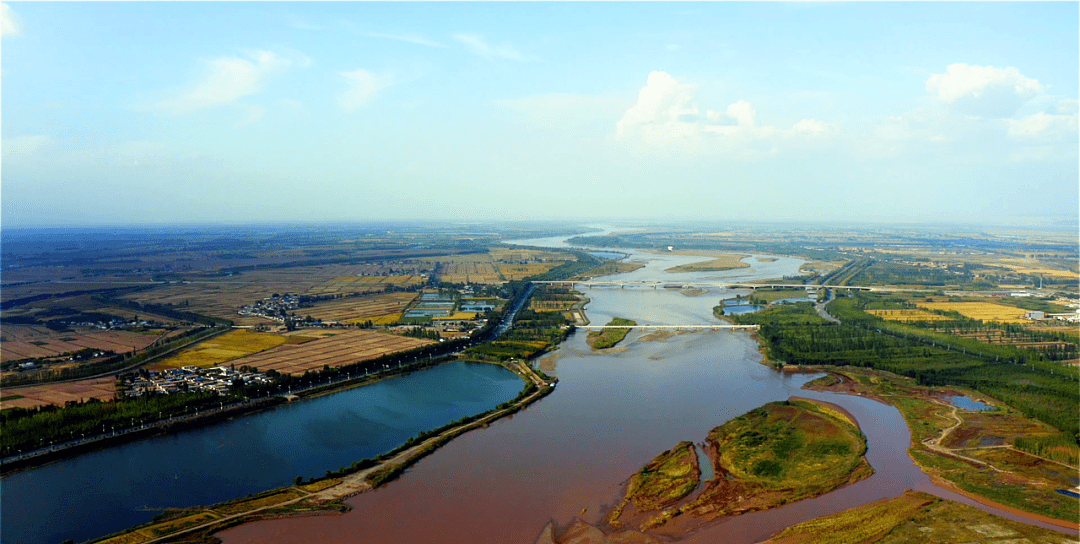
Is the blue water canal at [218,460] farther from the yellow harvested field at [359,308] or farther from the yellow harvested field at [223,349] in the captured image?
the yellow harvested field at [359,308]

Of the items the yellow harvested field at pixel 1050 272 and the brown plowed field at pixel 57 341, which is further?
the yellow harvested field at pixel 1050 272

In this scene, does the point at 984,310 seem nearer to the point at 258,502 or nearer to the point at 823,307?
the point at 823,307

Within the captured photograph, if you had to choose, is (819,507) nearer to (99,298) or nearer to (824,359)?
(824,359)

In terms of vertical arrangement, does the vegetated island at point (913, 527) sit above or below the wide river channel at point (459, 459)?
below

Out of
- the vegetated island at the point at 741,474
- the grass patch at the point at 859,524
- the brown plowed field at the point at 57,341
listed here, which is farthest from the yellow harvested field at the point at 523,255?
the grass patch at the point at 859,524

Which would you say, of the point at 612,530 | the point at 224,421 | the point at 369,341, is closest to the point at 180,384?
A: the point at 224,421

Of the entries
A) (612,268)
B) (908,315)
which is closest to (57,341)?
(908,315)

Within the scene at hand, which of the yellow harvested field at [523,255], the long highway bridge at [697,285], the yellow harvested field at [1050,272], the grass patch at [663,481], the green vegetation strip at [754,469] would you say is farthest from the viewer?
the yellow harvested field at [523,255]
